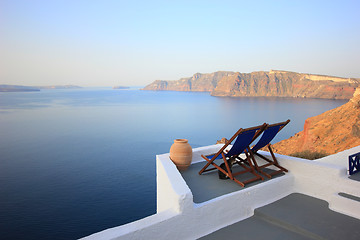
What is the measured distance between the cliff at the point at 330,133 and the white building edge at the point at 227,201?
20554 mm

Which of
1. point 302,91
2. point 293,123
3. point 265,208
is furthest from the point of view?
point 302,91

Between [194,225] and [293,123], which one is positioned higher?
[194,225]

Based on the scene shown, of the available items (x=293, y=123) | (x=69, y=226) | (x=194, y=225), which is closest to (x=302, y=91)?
(x=293, y=123)

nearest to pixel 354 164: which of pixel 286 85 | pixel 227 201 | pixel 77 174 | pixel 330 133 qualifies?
pixel 227 201

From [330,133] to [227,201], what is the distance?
90.2 feet

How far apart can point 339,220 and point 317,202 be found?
20.4 inches

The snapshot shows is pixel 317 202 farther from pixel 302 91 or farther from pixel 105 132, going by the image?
pixel 302 91

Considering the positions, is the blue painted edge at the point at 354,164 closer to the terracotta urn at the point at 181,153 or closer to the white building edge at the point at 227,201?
the white building edge at the point at 227,201

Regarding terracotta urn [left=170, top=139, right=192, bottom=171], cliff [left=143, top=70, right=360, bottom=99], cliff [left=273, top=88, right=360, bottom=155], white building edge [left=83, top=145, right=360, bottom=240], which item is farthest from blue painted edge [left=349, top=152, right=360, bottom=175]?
cliff [left=143, top=70, right=360, bottom=99]

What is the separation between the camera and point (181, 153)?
4.33 m

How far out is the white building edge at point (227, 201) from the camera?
8.00 ft

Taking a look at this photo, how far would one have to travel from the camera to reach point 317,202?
11.7 feet

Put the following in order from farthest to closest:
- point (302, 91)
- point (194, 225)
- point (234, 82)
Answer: point (234, 82) → point (302, 91) → point (194, 225)

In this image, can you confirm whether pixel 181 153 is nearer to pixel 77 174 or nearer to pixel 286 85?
pixel 77 174
